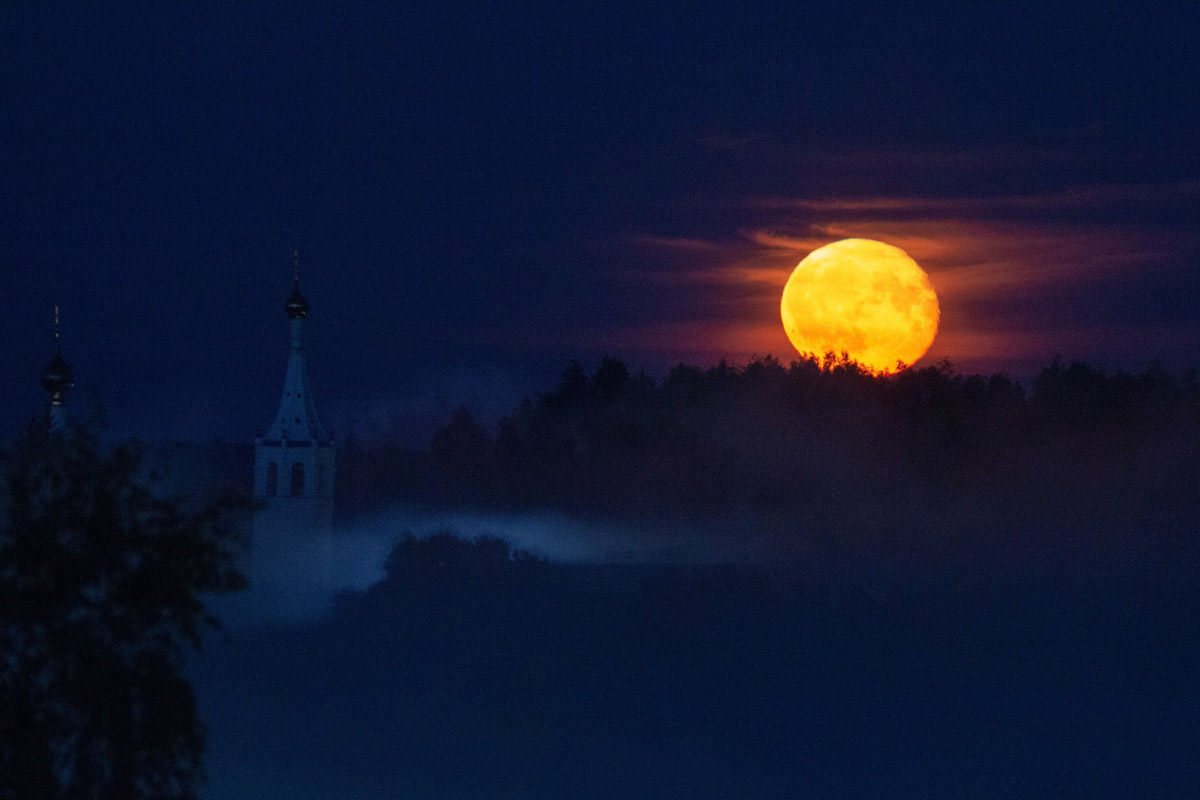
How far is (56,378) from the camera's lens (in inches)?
2717

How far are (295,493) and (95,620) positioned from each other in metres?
50.3

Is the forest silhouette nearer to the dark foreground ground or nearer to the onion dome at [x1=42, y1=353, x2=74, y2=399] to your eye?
the dark foreground ground

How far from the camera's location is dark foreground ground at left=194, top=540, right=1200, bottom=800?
166ft

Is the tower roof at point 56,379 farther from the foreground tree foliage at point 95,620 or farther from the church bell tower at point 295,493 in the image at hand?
the foreground tree foliage at point 95,620

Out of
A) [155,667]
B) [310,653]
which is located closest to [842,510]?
[310,653]

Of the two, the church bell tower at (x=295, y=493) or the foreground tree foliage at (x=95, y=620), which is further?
the church bell tower at (x=295, y=493)

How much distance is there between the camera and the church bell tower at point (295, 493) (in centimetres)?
6775

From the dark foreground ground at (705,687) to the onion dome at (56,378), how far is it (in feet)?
40.5

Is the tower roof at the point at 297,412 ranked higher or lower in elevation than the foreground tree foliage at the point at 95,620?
higher

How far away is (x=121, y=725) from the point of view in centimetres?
1833

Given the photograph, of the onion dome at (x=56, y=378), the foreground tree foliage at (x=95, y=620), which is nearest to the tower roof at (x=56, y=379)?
the onion dome at (x=56, y=378)

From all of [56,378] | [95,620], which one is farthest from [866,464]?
[95,620]

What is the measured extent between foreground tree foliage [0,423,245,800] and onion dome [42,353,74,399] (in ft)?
169

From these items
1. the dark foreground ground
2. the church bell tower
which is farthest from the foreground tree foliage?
the church bell tower
